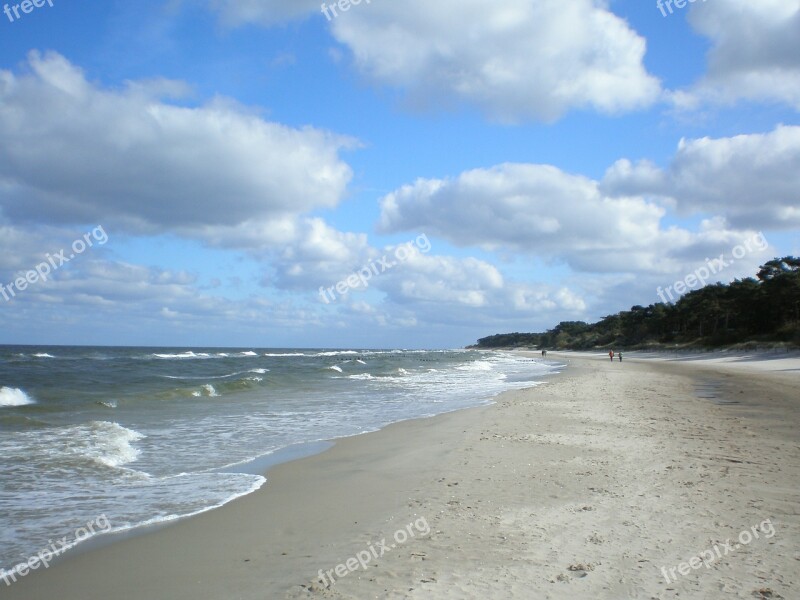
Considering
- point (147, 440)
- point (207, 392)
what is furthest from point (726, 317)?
point (147, 440)

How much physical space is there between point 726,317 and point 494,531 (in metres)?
92.4

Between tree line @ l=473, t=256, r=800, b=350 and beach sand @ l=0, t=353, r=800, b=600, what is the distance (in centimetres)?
5262

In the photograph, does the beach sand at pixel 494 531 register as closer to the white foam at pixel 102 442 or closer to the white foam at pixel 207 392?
the white foam at pixel 102 442

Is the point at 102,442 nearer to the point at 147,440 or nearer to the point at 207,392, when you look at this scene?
the point at 147,440

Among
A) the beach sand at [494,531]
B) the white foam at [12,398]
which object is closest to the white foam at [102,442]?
the beach sand at [494,531]

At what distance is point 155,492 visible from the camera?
27.2ft

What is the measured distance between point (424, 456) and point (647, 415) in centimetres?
789

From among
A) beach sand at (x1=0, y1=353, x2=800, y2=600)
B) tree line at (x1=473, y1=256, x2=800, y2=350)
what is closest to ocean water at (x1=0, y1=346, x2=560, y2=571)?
beach sand at (x1=0, y1=353, x2=800, y2=600)

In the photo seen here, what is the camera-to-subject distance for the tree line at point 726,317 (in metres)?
64.1

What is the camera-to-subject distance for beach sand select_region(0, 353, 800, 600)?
4.68 metres

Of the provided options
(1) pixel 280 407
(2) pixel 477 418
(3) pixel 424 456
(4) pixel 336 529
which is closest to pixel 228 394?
(1) pixel 280 407

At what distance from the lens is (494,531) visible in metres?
5.90

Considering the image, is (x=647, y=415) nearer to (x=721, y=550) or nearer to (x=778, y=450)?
(x=778, y=450)

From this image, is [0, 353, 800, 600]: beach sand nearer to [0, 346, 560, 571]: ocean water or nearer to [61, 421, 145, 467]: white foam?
[0, 346, 560, 571]: ocean water
